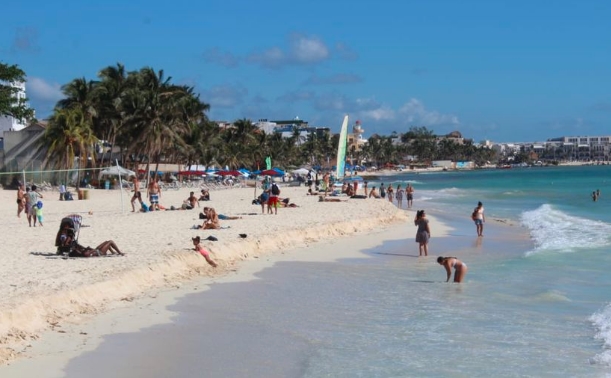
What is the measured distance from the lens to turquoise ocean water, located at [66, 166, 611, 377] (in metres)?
7.69

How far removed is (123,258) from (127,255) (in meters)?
0.39

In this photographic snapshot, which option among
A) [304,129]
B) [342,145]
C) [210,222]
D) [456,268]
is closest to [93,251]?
[210,222]

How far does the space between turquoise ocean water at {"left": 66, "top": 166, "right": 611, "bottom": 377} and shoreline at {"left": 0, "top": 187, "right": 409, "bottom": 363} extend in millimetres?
1012

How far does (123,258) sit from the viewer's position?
43.9 ft

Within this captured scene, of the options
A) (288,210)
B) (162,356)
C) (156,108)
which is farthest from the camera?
(156,108)

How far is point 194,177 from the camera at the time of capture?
215 ft

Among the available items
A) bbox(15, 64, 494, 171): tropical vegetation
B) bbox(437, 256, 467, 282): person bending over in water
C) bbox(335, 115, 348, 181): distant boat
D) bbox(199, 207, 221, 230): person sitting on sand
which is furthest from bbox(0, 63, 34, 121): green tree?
bbox(437, 256, 467, 282): person bending over in water

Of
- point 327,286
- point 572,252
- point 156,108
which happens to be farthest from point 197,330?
point 156,108

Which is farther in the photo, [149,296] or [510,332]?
[149,296]

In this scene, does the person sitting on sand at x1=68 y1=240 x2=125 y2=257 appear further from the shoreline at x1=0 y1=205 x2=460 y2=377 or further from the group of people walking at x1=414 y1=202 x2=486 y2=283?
the group of people walking at x1=414 y1=202 x2=486 y2=283

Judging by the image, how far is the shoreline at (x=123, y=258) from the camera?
9.02 metres

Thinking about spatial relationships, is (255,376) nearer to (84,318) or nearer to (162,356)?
(162,356)

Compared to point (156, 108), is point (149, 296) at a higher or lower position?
lower

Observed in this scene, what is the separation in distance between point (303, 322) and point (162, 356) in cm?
239
